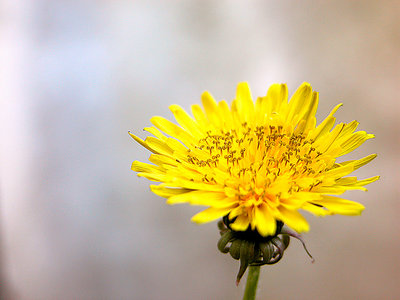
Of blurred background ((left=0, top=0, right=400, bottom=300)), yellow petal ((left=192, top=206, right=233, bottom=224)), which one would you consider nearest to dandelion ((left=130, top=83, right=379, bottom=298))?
yellow petal ((left=192, top=206, right=233, bottom=224))

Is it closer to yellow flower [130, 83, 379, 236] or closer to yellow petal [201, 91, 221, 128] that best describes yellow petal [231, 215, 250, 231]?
yellow flower [130, 83, 379, 236]

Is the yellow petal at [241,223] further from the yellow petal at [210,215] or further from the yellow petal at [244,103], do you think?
the yellow petal at [244,103]

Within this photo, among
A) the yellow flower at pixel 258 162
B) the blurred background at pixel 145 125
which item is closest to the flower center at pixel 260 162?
the yellow flower at pixel 258 162

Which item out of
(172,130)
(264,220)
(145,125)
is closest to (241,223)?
(264,220)

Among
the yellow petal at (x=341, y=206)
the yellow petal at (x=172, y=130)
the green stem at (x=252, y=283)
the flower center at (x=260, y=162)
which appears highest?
the yellow petal at (x=172, y=130)

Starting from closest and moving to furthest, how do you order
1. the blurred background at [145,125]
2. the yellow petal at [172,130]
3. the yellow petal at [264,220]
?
the yellow petal at [264,220] < the yellow petal at [172,130] < the blurred background at [145,125]

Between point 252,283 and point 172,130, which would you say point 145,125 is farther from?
point 252,283
